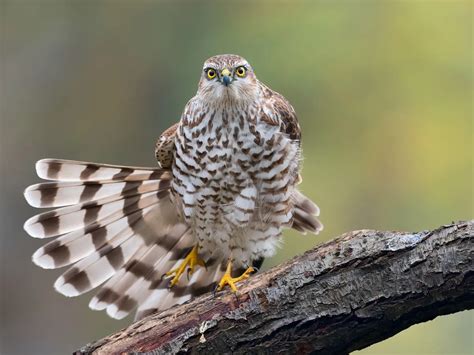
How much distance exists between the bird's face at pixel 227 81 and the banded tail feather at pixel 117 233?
57cm

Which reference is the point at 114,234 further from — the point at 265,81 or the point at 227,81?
the point at 265,81

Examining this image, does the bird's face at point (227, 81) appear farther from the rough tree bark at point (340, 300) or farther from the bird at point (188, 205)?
the rough tree bark at point (340, 300)

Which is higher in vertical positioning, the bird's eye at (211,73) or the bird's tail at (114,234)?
the bird's eye at (211,73)

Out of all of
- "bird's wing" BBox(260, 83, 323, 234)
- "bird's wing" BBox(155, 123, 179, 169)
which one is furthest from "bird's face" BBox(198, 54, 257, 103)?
"bird's wing" BBox(155, 123, 179, 169)

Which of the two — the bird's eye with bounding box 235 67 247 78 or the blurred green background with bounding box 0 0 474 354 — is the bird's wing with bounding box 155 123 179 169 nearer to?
the bird's eye with bounding box 235 67 247 78

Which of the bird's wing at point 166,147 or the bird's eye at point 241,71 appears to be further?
the bird's wing at point 166,147

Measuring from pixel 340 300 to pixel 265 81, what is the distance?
3.91 m

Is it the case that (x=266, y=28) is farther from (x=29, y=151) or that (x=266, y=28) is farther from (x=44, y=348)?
(x=44, y=348)

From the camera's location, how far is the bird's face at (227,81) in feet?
11.4

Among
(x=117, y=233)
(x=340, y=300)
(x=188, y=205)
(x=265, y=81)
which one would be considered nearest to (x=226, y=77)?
(x=188, y=205)

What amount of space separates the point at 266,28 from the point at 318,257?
15.2 feet

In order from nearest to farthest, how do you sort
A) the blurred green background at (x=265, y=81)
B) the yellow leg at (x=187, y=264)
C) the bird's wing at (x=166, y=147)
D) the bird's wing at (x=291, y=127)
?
the bird's wing at (x=291, y=127) → the bird's wing at (x=166, y=147) → the yellow leg at (x=187, y=264) → the blurred green background at (x=265, y=81)

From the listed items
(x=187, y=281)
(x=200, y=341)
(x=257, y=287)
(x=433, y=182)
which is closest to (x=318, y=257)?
(x=257, y=287)

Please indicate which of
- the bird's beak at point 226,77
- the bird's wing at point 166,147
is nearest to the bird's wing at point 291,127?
the bird's beak at point 226,77
